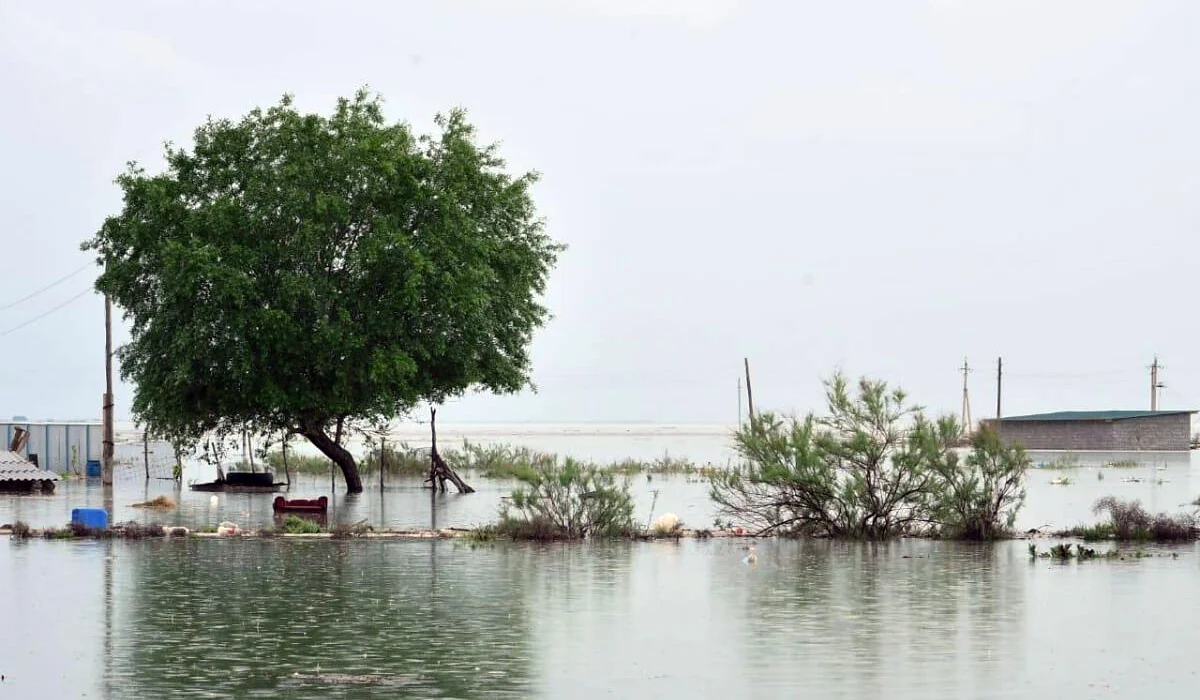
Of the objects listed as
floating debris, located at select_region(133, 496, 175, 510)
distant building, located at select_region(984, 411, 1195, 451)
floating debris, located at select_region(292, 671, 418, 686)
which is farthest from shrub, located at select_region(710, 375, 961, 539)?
distant building, located at select_region(984, 411, 1195, 451)

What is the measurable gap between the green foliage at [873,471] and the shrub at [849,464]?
19 millimetres

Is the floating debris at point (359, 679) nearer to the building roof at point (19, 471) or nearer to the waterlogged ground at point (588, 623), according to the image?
the waterlogged ground at point (588, 623)

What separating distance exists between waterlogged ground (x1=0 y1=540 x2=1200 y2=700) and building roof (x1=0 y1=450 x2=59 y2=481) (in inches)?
832

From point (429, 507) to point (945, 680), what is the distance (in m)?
28.8

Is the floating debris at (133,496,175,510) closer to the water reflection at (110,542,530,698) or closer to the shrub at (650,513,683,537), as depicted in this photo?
the water reflection at (110,542,530,698)

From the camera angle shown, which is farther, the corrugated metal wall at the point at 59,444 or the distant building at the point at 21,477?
the corrugated metal wall at the point at 59,444

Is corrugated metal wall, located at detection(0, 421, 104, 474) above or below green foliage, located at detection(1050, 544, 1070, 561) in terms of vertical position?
above

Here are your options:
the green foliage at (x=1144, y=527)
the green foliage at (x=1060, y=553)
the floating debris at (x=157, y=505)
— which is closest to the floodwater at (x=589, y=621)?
the green foliage at (x=1060, y=553)

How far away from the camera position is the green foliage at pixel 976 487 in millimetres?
26359

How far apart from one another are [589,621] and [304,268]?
26966 millimetres

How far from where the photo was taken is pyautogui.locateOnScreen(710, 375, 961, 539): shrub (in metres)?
26.4

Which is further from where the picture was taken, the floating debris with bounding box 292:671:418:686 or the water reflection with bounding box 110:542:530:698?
the water reflection with bounding box 110:542:530:698

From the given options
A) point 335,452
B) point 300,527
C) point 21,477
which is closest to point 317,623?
point 300,527

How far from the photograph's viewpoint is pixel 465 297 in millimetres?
40969
